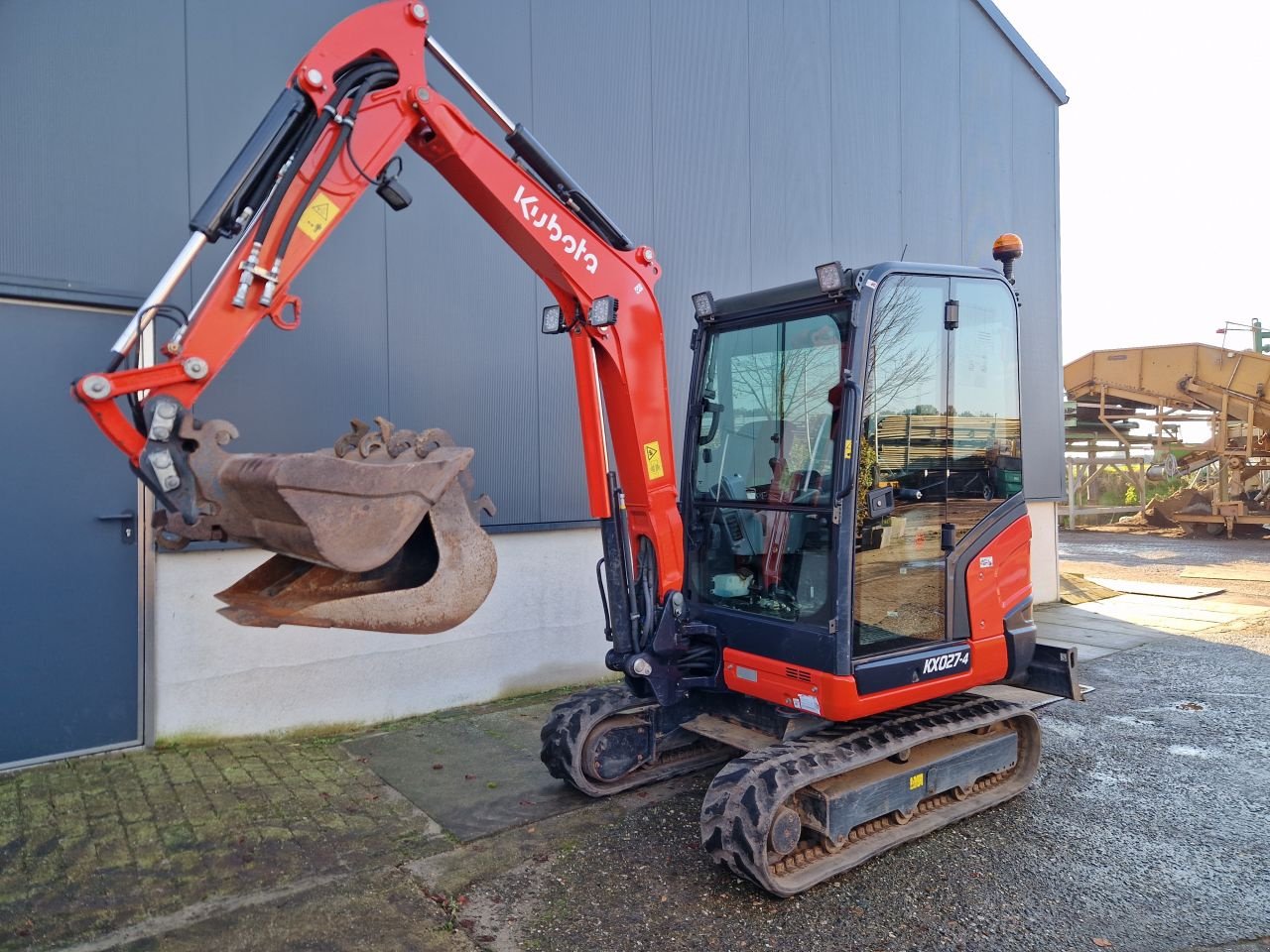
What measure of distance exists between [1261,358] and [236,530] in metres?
20.4

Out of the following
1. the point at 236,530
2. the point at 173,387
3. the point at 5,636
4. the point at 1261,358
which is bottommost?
the point at 5,636

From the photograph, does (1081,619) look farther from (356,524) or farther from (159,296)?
(159,296)

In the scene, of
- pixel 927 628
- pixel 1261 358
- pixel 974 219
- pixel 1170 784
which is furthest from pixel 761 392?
pixel 1261 358

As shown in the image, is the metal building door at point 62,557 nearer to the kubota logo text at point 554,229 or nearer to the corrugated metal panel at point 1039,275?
the kubota logo text at point 554,229

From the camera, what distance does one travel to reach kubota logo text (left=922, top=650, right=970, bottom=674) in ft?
14.3

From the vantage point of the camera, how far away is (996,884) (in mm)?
4031

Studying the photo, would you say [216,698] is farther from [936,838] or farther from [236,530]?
[936,838]

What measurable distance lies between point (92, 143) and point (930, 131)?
820 cm

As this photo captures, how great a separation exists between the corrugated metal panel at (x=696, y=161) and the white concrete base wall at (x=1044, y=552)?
5.22 metres

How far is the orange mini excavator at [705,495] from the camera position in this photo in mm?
3127

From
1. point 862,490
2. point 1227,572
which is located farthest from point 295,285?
point 1227,572

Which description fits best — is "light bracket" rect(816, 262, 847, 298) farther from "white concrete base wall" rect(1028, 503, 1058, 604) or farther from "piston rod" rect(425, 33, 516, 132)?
"white concrete base wall" rect(1028, 503, 1058, 604)

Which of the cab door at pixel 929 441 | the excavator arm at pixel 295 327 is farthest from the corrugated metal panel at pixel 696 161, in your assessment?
the excavator arm at pixel 295 327

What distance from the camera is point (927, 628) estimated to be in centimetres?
448
